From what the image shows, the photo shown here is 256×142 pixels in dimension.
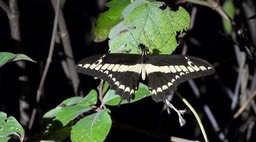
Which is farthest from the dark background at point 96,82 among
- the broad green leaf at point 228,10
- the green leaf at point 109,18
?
the green leaf at point 109,18

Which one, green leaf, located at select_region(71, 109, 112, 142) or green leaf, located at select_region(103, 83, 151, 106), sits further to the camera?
green leaf, located at select_region(103, 83, 151, 106)

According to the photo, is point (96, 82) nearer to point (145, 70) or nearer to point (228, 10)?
point (228, 10)

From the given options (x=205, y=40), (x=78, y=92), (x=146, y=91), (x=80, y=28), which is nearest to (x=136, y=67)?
(x=146, y=91)

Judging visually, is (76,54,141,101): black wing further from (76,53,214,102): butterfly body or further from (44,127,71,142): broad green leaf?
(44,127,71,142): broad green leaf

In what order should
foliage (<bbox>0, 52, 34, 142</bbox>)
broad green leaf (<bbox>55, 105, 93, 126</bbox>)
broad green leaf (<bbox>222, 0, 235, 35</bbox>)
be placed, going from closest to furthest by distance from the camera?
foliage (<bbox>0, 52, 34, 142</bbox>) → broad green leaf (<bbox>55, 105, 93, 126</bbox>) → broad green leaf (<bbox>222, 0, 235, 35</bbox>)

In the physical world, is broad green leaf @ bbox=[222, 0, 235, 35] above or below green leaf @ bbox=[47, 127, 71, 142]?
below

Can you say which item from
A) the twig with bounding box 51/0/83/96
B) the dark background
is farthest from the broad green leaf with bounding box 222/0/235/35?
the twig with bounding box 51/0/83/96
